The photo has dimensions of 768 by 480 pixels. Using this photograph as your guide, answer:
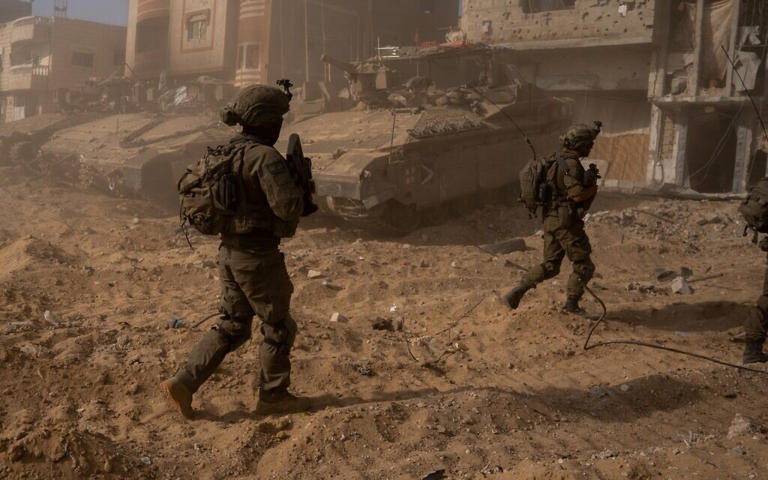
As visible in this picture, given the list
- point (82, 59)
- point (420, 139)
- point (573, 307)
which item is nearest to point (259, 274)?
point (573, 307)

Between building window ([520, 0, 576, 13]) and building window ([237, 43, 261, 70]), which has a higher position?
building window ([520, 0, 576, 13])

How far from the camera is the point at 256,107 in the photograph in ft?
12.3

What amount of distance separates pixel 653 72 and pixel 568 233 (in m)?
12.1

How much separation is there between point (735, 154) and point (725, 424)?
13824 millimetres

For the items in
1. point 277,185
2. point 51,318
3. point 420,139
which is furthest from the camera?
point 420,139

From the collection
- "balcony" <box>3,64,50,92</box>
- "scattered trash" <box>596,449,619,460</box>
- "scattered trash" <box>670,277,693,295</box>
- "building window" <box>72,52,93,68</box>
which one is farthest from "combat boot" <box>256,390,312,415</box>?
"building window" <box>72,52,93,68</box>

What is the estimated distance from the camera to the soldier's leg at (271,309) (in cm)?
379

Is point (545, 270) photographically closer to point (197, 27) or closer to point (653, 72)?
point (653, 72)

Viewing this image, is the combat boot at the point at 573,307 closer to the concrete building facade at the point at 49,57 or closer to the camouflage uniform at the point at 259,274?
the camouflage uniform at the point at 259,274

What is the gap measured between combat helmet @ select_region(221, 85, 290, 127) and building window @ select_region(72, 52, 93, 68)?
3046 cm

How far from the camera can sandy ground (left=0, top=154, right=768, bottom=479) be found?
332 centimetres

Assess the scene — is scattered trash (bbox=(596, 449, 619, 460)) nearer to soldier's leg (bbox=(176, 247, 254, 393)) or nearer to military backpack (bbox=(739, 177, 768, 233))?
soldier's leg (bbox=(176, 247, 254, 393))

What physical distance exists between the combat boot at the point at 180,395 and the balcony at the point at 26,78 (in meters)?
30.5

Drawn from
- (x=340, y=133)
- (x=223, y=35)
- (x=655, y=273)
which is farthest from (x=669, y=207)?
(x=223, y=35)
